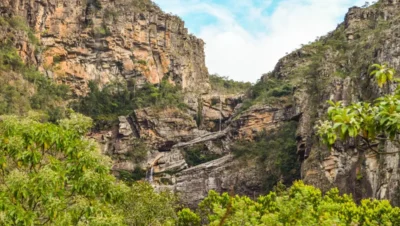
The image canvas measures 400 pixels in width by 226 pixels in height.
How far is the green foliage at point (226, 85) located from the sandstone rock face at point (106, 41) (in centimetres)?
551

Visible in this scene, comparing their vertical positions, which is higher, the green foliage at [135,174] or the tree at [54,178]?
the tree at [54,178]

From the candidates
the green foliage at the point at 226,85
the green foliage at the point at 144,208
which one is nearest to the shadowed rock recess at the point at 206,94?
the green foliage at the point at 226,85

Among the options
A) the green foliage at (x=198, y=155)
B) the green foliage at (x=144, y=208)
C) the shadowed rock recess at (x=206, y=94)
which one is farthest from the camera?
the green foliage at (x=198, y=155)

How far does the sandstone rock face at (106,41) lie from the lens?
2333 inches

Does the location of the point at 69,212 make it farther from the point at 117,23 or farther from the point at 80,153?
the point at 117,23

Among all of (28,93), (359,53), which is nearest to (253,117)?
(359,53)

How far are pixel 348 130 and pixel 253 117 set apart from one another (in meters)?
46.2

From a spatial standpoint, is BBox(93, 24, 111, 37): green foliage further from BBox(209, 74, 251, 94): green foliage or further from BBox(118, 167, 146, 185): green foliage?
BBox(118, 167, 146, 185): green foliage

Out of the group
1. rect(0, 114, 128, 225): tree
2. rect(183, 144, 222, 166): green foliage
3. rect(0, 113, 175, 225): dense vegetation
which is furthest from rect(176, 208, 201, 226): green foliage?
rect(183, 144, 222, 166): green foliage

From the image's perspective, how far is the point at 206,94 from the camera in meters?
67.6

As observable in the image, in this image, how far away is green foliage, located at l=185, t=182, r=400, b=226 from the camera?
1196cm

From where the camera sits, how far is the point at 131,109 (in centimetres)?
5819

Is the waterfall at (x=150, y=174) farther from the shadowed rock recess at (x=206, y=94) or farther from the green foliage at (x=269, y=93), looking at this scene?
the green foliage at (x=269, y=93)

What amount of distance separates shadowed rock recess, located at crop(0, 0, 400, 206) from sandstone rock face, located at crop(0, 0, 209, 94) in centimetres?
12
